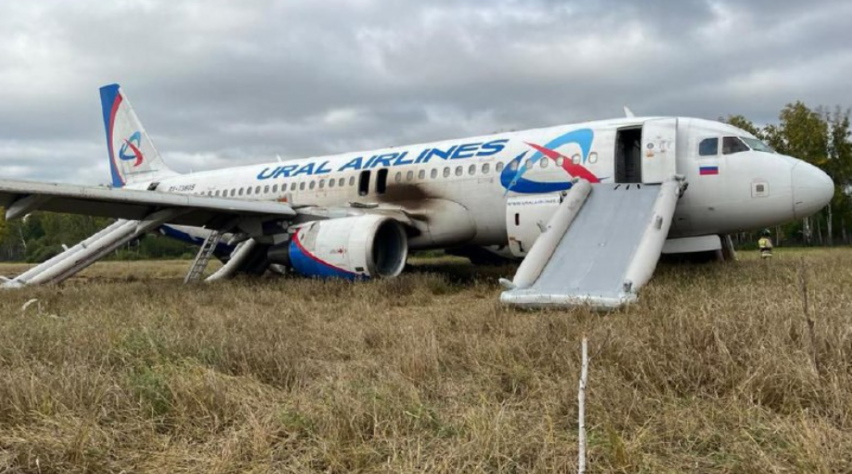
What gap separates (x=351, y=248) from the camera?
10.6 m

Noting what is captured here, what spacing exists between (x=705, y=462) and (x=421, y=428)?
121cm

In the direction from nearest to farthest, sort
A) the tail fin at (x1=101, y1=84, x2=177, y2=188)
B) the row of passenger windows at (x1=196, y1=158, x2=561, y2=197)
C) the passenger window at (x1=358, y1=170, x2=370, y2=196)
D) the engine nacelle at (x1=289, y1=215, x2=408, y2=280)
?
the engine nacelle at (x1=289, y1=215, x2=408, y2=280) → the row of passenger windows at (x1=196, y1=158, x2=561, y2=197) → the passenger window at (x1=358, y1=170, x2=370, y2=196) → the tail fin at (x1=101, y1=84, x2=177, y2=188)

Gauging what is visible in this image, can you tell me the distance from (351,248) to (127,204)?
416cm

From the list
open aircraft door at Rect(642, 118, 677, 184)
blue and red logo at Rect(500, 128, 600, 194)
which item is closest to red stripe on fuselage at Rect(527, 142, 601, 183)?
blue and red logo at Rect(500, 128, 600, 194)

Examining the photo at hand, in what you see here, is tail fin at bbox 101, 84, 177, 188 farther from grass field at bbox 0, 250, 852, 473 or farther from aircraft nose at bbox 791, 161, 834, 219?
aircraft nose at bbox 791, 161, 834, 219

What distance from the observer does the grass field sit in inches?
98.5

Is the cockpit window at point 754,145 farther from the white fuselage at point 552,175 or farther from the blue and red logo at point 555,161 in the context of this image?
the blue and red logo at point 555,161

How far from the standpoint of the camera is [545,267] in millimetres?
7770

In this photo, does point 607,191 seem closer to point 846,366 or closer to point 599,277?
point 599,277

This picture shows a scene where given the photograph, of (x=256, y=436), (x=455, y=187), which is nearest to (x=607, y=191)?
(x=455, y=187)

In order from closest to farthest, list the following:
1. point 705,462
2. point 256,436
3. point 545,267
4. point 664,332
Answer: point 705,462 → point 256,436 → point 664,332 → point 545,267

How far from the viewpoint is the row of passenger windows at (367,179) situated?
1146 cm

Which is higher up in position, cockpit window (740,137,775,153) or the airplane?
cockpit window (740,137,775,153)

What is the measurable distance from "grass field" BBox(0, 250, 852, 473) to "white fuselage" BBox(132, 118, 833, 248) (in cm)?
434
